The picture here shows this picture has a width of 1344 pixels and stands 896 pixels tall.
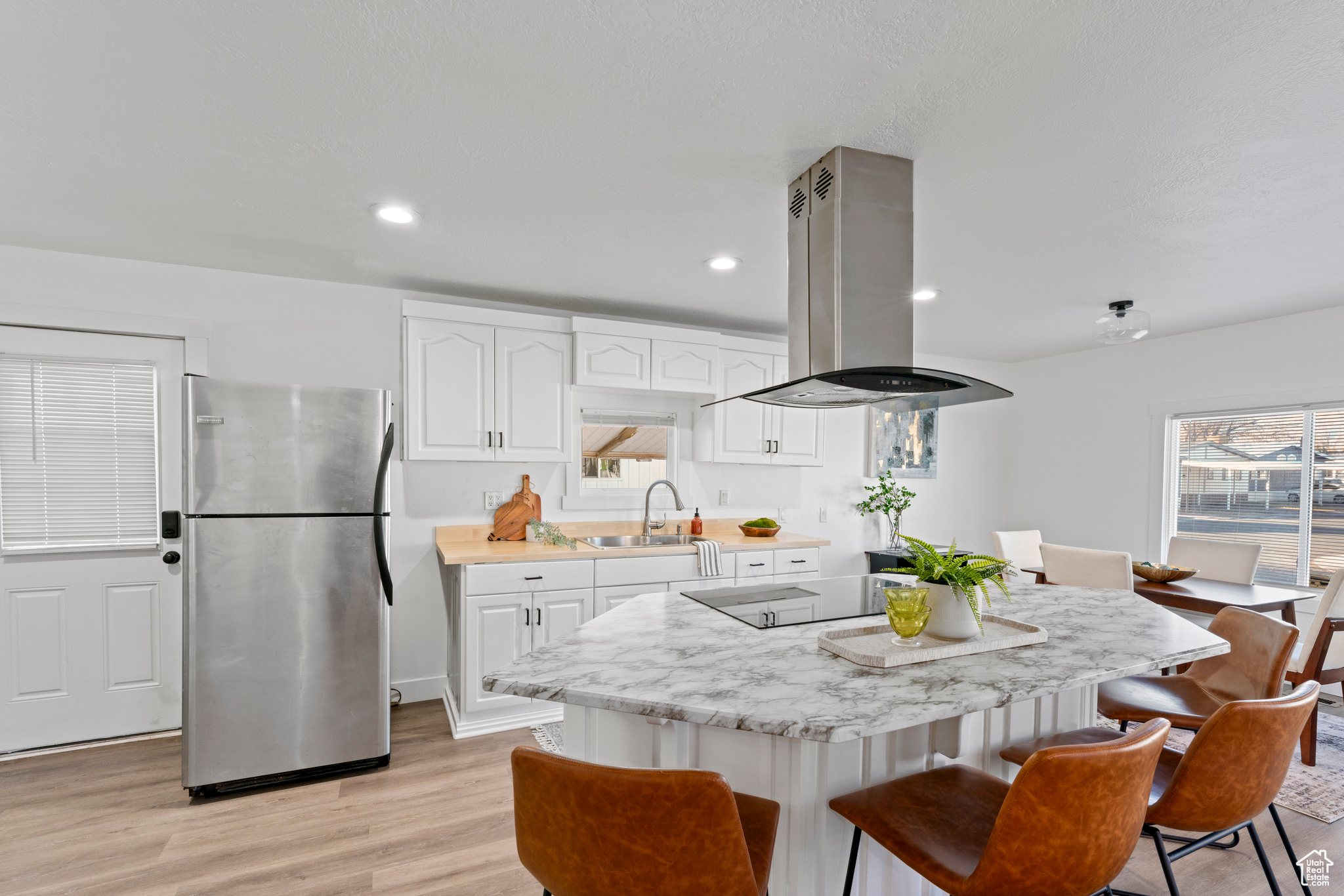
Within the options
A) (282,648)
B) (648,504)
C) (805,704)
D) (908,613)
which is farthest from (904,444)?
(282,648)

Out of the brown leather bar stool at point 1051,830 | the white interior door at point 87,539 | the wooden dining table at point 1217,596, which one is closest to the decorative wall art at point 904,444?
the wooden dining table at point 1217,596

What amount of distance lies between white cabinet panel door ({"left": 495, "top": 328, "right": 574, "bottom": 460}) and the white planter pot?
8.01 feet

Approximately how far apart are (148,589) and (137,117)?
228cm

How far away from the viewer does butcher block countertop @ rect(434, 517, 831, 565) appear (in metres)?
3.19

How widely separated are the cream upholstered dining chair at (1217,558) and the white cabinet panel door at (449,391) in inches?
164

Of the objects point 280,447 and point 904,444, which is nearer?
point 280,447

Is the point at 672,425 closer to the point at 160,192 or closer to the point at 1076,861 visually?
the point at 160,192

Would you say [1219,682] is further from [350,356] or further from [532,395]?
[350,356]

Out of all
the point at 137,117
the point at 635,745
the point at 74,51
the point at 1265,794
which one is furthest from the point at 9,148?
the point at 1265,794

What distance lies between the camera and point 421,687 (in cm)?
357

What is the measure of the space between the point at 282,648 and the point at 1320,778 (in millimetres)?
4304

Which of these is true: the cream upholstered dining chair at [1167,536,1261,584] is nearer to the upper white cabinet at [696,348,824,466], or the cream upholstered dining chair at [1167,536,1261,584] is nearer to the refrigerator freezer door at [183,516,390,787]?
the upper white cabinet at [696,348,824,466]

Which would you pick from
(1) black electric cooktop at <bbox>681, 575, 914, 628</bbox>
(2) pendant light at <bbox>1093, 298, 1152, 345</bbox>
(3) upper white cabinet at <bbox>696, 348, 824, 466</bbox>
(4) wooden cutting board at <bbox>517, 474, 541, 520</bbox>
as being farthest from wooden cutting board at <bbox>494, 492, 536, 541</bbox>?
(2) pendant light at <bbox>1093, 298, 1152, 345</bbox>

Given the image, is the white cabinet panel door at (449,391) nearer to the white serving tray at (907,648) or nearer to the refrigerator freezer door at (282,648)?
the refrigerator freezer door at (282,648)
